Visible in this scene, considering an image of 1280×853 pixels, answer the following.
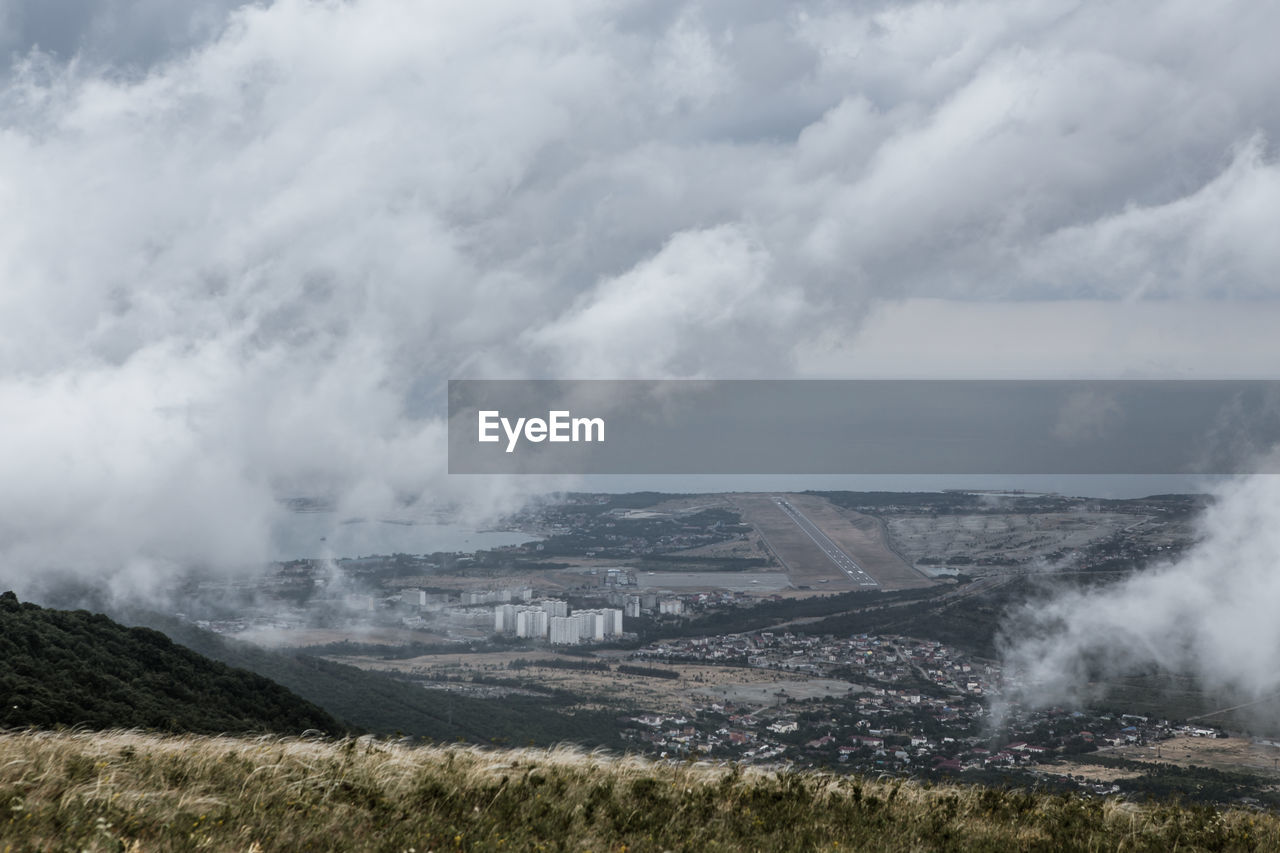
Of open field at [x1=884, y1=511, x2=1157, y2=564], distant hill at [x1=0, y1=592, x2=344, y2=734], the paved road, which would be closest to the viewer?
distant hill at [x1=0, y1=592, x2=344, y2=734]

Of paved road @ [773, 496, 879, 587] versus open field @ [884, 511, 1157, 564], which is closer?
paved road @ [773, 496, 879, 587]

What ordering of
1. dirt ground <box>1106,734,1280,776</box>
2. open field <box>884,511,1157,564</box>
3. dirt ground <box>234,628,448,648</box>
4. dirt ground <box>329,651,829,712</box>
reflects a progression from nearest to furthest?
1. dirt ground <box>1106,734,1280,776</box>
2. dirt ground <box>329,651,829,712</box>
3. dirt ground <box>234,628,448,648</box>
4. open field <box>884,511,1157,564</box>

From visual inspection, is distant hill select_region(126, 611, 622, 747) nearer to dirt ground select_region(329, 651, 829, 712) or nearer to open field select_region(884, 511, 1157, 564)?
dirt ground select_region(329, 651, 829, 712)

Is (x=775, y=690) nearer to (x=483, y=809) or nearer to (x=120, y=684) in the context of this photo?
(x=120, y=684)

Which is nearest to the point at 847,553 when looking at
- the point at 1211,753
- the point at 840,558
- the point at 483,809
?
the point at 840,558

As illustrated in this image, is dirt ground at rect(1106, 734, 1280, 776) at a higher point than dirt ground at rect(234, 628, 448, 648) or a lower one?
higher

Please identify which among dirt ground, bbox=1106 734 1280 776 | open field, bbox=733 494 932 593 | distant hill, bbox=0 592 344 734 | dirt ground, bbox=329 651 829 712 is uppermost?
distant hill, bbox=0 592 344 734

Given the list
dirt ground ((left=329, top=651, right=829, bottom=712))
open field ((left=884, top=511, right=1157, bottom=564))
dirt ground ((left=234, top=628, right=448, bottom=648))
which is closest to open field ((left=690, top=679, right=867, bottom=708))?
dirt ground ((left=329, top=651, right=829, bottom=712))

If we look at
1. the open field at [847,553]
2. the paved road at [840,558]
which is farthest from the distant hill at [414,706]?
the paved road at [840,558]

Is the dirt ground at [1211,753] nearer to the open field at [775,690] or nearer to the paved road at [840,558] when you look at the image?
the open field at [775,690]
